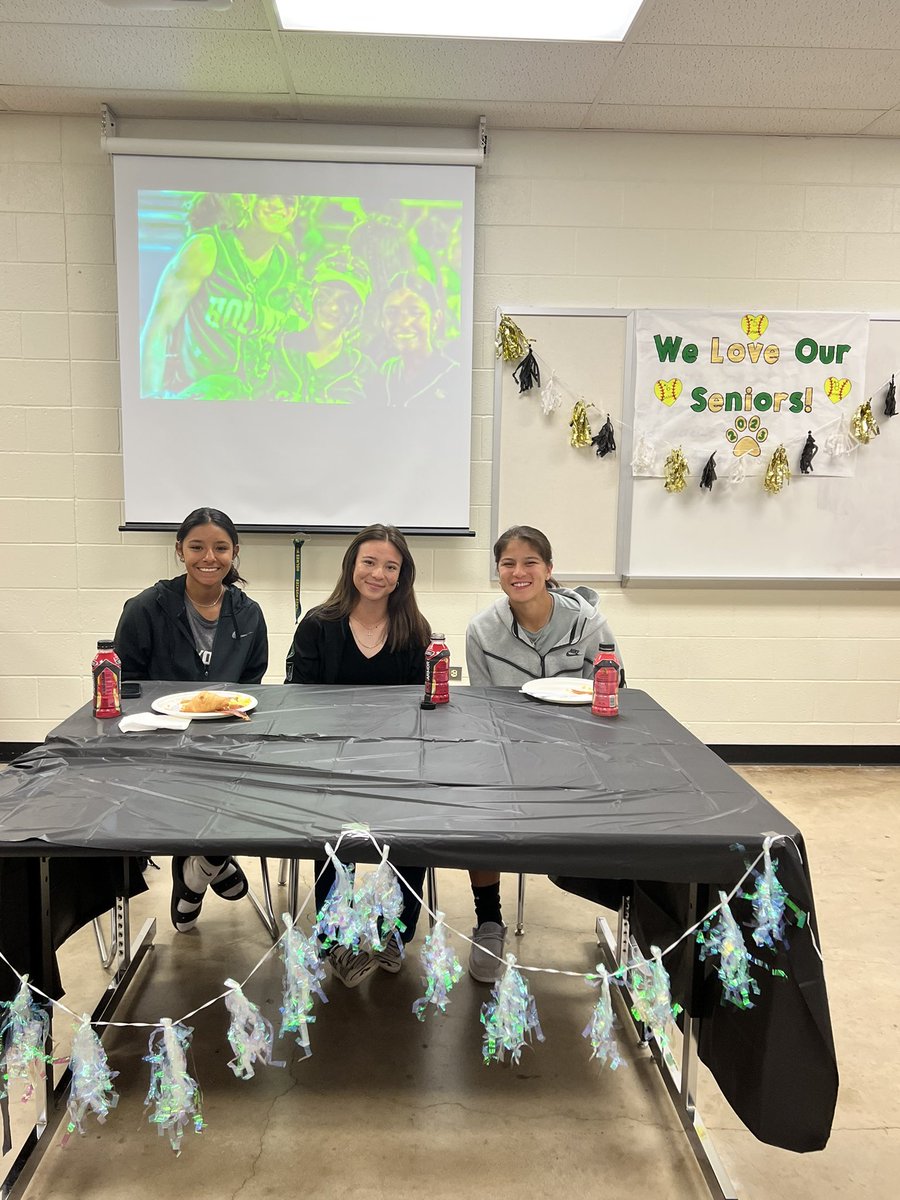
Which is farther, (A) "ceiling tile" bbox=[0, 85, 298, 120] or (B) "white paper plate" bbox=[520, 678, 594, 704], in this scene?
(A) "ceiling tile" bbox=[0, 85, 298, 120]

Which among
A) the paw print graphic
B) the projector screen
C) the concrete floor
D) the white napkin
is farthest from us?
the paw print graphic

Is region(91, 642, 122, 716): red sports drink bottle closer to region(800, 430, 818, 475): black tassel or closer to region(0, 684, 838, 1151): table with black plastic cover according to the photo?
region(0, 684, 838, 1151): table with black plastic cover

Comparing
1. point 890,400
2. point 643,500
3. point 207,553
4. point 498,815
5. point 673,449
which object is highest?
point 890,400

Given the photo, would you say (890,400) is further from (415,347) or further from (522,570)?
(522,570)

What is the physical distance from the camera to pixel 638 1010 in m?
1.49

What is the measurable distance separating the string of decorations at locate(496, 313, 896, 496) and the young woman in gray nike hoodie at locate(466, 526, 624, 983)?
1325 millimetres

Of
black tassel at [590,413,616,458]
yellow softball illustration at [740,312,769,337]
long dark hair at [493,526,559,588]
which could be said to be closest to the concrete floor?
long dark hair at [493,526,559,588]

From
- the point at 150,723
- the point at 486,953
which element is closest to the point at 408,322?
the point at 150,723

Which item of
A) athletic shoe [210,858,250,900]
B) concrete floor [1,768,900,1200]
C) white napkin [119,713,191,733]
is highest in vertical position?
white napkin [119,713,191,733]

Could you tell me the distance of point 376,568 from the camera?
90.4 inches

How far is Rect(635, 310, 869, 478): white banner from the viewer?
3538 millimetres

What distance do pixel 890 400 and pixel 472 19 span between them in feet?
7.39

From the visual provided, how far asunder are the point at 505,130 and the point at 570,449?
4.32ft

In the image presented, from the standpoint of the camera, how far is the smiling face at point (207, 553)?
2.38 m
